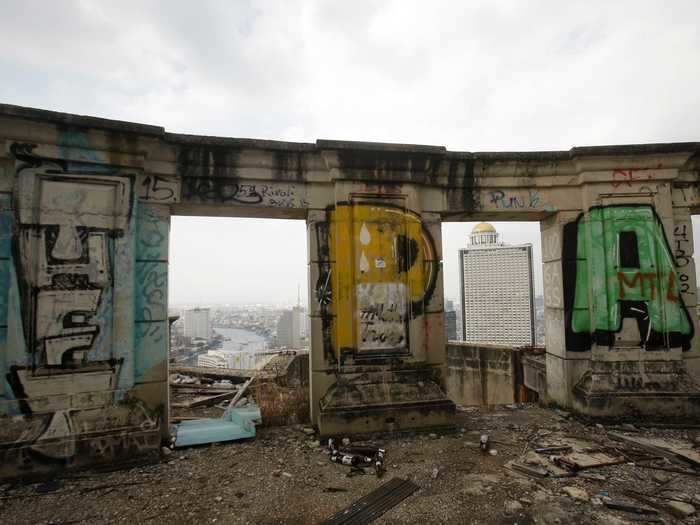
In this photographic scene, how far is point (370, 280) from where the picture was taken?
525 cm

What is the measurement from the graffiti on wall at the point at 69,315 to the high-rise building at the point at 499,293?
58.1m

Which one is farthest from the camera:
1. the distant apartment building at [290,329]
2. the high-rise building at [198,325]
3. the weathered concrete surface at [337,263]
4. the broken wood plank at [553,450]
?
the high-rise building at [198,325]

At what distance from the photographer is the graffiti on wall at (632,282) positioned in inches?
220

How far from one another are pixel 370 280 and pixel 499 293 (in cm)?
5708

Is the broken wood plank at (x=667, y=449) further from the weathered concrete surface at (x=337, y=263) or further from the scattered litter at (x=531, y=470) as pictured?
the scattered litter at (x=531, y=470)

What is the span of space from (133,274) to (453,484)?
15.0ft

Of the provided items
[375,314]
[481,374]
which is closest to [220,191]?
[375,314]

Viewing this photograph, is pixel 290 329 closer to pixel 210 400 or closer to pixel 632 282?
pixel 210 400

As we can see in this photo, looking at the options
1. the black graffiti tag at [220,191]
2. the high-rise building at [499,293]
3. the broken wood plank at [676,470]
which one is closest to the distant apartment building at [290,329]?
the high-rise building at [499,293]

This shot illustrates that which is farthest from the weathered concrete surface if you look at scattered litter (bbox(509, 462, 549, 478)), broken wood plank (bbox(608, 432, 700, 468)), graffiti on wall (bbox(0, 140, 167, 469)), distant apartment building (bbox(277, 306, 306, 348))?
distant apartment building (bbox(277, 306, 306, 348))

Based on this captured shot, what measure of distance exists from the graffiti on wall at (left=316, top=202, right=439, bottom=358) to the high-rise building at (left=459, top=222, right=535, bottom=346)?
182 feet

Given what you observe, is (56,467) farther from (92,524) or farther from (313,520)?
(313,520)

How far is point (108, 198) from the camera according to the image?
454 cm

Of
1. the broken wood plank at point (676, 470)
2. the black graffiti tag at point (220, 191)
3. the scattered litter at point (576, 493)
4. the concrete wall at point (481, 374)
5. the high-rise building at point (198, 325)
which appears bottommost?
the high-rise building at point (198, 325)
